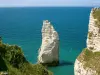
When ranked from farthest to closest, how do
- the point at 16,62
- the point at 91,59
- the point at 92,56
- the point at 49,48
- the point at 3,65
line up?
the point at 49,48
the point at 92,56
the point at 91,59
the point at 16,62
the point at 3,65

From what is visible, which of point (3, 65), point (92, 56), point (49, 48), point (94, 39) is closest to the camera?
point (3, 65)

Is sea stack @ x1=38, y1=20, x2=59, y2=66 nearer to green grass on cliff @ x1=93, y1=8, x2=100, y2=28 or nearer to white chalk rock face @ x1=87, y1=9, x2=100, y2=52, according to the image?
green grass on cliff @ x1=93, y1=8, x2=100, y2=28

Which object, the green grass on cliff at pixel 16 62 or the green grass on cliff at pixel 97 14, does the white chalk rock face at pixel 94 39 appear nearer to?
the green grass on cliff at pixel 97 14

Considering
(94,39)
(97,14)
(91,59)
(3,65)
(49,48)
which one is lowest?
(49,48)

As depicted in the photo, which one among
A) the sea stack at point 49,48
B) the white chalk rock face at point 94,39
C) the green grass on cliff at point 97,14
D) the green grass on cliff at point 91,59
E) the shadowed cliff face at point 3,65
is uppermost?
the green grass on cliff at point 97,14

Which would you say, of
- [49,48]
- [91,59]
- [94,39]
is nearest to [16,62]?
[91,59]

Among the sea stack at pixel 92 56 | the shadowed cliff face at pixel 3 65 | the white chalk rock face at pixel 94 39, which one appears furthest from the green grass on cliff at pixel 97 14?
the shadowed cliff face at pixel 3 65

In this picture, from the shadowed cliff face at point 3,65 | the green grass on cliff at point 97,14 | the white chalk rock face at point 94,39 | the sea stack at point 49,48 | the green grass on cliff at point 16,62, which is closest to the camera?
the shadowed cliff face at point 3,65

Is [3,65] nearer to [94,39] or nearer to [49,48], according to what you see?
[94,39]
